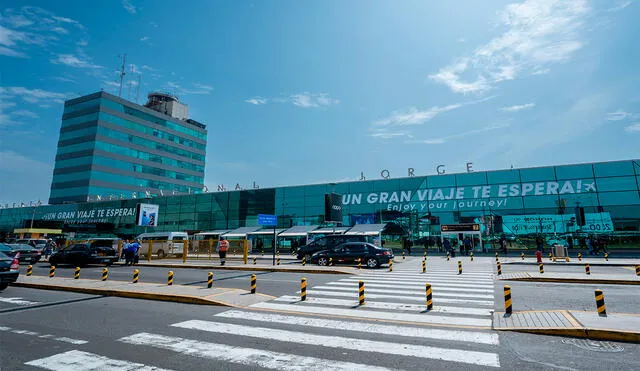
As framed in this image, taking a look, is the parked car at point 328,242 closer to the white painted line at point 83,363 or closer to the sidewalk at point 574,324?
the sidewalk at point 574,324

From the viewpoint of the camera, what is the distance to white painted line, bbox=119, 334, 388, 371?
4867mm

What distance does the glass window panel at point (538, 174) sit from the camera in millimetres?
34969

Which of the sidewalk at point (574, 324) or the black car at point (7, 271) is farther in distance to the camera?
the black car at point (7, 271)

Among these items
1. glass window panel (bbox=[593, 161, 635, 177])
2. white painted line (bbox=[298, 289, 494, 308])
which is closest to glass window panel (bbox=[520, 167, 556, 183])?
glass window panel (bbox=[593, 161, 635, 177])

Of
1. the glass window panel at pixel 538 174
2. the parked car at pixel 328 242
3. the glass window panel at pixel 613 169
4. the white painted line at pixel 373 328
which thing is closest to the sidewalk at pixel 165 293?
the white painted line at pixel 373 328

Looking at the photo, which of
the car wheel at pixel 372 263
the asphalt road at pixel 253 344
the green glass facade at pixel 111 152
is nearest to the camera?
the asphalt road at pixel 253 344

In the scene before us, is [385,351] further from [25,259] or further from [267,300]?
[25,259]

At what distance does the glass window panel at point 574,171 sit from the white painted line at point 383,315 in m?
34.4

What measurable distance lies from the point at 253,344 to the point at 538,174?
38256 millimetres

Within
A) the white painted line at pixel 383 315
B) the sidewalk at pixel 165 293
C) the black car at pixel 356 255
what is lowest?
the white painted line at pixel 383 315

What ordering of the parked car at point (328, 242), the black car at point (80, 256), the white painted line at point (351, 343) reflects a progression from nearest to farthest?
the white painted line at point (351, 343) → the black car at point (80, 256) → the parked car at point (328, 242)

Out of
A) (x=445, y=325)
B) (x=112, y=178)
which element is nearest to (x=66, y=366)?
(x=445, y=325)

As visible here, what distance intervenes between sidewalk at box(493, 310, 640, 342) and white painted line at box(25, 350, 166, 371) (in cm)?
671

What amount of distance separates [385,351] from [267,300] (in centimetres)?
536
